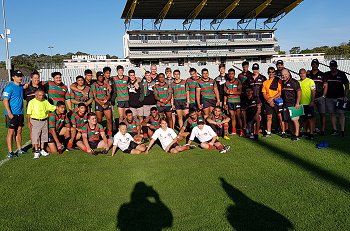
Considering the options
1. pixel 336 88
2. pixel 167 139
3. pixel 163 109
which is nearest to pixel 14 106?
pixel 167 139

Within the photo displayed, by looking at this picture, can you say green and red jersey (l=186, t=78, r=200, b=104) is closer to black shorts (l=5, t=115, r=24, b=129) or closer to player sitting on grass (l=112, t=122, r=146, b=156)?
player sitting on grass (l=112, t=122, r=146, b=156)

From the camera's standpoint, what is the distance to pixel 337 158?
6059mm

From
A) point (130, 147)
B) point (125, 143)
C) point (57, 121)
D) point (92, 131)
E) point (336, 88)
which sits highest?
point (336, 88)

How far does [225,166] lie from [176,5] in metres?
41.2

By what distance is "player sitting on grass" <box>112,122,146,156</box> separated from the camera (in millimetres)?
7254

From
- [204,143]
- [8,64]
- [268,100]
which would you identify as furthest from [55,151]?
[8,64]

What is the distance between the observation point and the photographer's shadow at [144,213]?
3662 mm

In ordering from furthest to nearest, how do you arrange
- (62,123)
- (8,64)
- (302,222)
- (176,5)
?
(176,5) → (8,64) → (62,123) → (302,222)

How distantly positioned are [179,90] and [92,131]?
2763 mm

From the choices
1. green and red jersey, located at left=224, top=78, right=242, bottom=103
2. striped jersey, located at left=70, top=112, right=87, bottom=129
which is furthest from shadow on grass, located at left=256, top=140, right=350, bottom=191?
striped jersey, located at left=70, top=112, right=87, bottom=129

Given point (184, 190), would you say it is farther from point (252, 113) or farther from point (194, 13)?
point (194, 13)

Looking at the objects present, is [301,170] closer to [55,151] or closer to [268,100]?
[268,100]

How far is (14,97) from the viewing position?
23.6 ft

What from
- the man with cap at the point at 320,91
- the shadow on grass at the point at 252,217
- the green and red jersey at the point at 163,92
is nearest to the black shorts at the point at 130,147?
the green and red jersey at the point at 163,92
